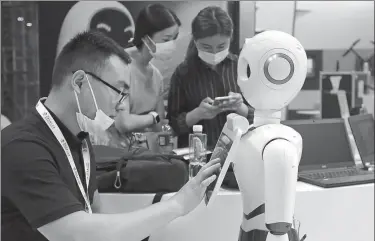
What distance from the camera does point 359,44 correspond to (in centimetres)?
493

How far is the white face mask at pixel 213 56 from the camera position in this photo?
1916mm

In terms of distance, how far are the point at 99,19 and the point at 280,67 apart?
103 cm

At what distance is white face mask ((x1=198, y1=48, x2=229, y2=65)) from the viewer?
75.4 inches

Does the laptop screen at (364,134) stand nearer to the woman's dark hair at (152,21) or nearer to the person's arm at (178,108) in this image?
the person's arm at (178,108)

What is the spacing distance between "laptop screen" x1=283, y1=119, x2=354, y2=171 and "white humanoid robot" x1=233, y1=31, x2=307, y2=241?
0.61 metres

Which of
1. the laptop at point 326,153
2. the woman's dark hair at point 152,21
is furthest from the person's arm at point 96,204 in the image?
the laptop at point 326,153

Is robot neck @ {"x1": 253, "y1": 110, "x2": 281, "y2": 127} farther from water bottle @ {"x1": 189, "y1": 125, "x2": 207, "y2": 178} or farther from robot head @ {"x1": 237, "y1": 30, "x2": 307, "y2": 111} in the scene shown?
water bottle @ {"x1": 189, "y1": 125, "x2": 207, "y2": 178}

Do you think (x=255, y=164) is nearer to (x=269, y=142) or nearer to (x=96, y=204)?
(x=269, y=142)

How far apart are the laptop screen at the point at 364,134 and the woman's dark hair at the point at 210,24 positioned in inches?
28.1

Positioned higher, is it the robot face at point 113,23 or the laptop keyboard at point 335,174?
the robot face at point 113,23

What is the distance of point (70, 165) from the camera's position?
4.41ft

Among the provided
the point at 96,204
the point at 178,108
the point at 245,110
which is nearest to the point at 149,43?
the point at 178,108

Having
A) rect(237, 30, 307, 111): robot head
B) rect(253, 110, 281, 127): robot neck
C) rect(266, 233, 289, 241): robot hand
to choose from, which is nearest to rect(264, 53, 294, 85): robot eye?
rect(237, 30, 307, 111): robot head

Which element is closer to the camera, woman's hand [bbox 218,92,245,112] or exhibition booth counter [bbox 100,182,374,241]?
exhibition booth counter [bbox 100,182,374,241]
